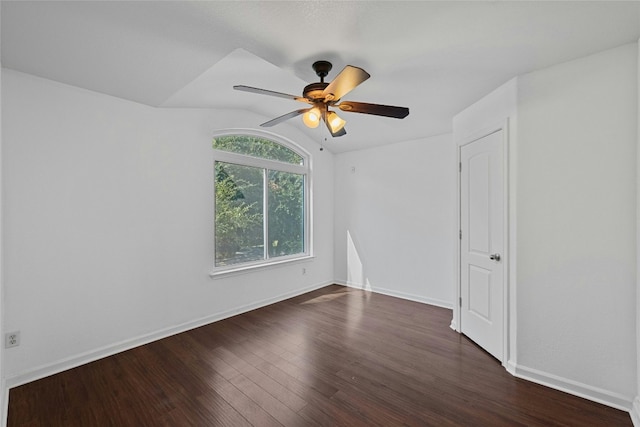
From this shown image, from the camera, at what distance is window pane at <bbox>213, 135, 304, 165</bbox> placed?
144 inches

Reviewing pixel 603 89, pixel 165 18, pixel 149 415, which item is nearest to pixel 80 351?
pixel 149 415

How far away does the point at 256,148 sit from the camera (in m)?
4.01

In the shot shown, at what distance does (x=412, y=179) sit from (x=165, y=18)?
348cm

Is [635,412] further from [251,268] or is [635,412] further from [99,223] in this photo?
[99,223]

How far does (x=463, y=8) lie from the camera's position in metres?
1.57

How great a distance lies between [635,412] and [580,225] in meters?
1.23

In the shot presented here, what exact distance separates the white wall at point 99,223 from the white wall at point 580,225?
10.4ft

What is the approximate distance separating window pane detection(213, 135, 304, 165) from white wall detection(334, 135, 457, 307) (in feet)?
3.48

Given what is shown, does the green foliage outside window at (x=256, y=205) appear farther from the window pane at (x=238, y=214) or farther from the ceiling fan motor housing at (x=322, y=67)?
the ceiling fan motor housing at (x=322, y=67)

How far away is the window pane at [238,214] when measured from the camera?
3.60 m

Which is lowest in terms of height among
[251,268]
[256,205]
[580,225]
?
[251,268]

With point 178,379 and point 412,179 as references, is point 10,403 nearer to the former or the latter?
point 178,379

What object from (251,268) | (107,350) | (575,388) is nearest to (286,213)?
(251,268)

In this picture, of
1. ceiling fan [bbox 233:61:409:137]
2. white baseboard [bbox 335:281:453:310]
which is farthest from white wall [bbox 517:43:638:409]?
white baseboard [bbox 335:281:453:310]
